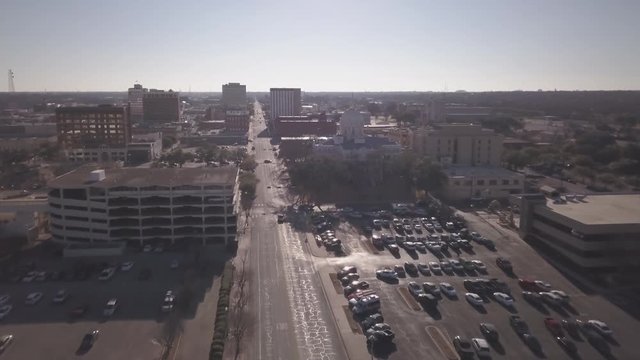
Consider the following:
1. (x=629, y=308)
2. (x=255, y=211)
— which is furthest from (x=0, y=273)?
(x=629, y=308)

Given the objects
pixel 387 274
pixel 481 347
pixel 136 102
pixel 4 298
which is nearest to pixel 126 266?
pixel 4 298

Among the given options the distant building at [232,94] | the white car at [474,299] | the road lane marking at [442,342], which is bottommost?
the road lane marking at [442,342]

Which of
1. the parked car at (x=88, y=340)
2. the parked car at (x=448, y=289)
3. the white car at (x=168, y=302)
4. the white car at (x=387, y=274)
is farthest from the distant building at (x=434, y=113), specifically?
the parked car at (x=88, y=340)

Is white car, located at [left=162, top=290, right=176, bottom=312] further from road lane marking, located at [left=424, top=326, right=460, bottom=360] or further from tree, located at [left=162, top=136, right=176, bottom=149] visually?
tree, located at [left=162, top=136, right=176, bottom=149]

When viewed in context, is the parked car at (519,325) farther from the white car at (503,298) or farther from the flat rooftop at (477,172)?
the flat rooftop at (477,172)

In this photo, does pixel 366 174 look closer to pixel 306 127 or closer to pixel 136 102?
pixel 306 127
